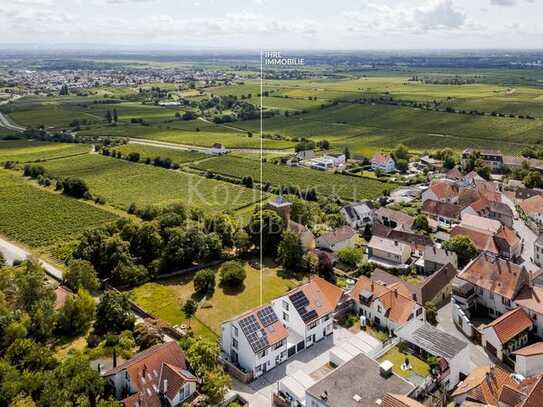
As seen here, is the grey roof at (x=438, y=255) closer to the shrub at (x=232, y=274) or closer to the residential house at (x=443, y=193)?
the shrub at (x=232, y=274)

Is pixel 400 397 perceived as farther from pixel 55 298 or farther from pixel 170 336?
pixel 55 298

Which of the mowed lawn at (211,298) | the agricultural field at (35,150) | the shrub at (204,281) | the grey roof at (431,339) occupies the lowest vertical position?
the agricultural field at (35,150)

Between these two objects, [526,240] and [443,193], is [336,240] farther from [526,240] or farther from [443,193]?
[443,193]

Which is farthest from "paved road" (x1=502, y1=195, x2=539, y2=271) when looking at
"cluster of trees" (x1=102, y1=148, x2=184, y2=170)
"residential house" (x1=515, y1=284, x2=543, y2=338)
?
"cluster of trees" (x1=102, y1=148, x2=184, y2=170)

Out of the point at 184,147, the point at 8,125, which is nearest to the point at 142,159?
the point at 184,147

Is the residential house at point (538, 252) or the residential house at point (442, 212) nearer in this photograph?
the residential house at point (538, 252)

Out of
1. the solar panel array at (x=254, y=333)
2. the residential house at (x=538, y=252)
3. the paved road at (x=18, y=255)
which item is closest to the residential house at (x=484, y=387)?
the solar panel array at (x=254, y=333)
